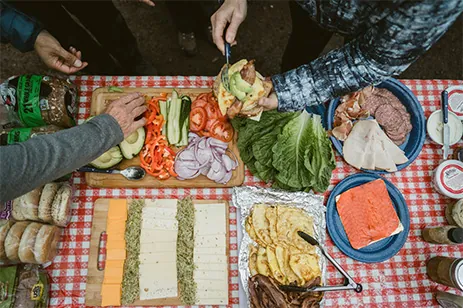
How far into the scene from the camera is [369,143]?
2543mm

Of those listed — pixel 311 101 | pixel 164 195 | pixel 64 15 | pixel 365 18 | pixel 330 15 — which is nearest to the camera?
pixel 365 18

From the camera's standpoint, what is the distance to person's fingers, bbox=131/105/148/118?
2434 millimetres

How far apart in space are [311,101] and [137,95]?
115 centimetres

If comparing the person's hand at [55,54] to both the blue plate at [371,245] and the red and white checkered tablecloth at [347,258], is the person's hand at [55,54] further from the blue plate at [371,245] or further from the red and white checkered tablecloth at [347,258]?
the blue plate at [371,245]

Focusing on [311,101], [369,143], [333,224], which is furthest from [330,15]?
[333,224]

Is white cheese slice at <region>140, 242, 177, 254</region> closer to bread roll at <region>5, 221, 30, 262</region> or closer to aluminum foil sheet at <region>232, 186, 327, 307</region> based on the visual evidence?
aluminum foil sheet at <region>232, 186, 327, 307</region>

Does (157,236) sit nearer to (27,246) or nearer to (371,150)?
(27,246)

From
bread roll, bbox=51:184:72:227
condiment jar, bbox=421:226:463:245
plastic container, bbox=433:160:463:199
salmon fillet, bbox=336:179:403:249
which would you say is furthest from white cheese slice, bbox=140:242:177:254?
plastic container, bbox=433:160:463:199

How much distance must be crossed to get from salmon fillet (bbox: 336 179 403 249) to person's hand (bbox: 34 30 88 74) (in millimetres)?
2000

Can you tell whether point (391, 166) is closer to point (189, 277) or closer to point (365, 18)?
point (365, 18)

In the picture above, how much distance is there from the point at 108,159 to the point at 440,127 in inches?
91.0

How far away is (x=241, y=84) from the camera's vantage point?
2242 millimetres

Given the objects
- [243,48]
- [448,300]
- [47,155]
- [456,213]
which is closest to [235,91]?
[47,155]

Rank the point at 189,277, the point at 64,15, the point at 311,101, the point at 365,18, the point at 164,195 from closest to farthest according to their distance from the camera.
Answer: the point at 365,18 < the point at 311,101 < the point at 189,277 < the point at 164,195 < the point at 64,15
